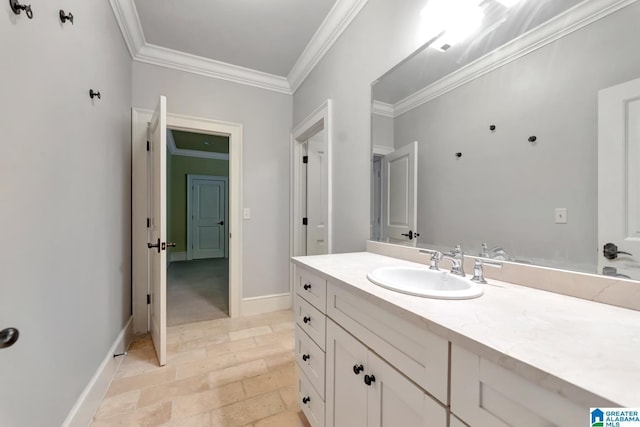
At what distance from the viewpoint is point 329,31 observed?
2.05m

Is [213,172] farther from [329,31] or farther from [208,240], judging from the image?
[329,31]

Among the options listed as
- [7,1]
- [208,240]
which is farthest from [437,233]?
[208,240]

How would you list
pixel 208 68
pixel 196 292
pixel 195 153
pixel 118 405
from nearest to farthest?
pixel 118 405 < pixel 208 68 < pixel 196 292 < pixel 195 153

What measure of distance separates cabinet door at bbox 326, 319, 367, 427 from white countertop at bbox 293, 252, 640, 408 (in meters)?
0.24

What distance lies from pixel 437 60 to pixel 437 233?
86 centimetres

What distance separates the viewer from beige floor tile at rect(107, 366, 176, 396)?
160cm

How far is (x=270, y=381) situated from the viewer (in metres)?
1.67

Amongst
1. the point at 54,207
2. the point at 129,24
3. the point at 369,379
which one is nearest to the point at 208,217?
the point at 129,24

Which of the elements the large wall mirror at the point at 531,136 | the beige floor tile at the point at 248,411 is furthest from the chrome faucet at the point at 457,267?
the beige floor tile at the point at 248,411

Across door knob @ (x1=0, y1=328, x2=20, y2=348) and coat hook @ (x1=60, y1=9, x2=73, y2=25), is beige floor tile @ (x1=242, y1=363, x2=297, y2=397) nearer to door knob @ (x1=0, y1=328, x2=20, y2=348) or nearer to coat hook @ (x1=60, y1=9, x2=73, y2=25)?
door knob @ (x1=0, y1=328, x2=20, y2=348)

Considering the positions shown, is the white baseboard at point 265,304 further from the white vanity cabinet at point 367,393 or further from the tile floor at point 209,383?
the white vanity cabinet at point 367,393

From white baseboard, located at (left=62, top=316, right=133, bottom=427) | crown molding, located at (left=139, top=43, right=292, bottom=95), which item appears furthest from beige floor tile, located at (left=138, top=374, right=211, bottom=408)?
crown molding, located at (left=139, top=43, right=292, bottom=95)

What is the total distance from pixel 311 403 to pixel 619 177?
143 cm
